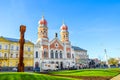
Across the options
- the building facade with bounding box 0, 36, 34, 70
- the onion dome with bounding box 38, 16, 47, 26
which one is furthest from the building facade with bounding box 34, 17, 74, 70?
the building facade with bounding box 0, 36, 34, 70

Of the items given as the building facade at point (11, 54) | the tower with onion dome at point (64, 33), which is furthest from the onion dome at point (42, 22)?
the tower with onion dome at point (64, 33)

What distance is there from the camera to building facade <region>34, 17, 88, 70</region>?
79550 millimetres

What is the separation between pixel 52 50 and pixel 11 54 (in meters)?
21.2

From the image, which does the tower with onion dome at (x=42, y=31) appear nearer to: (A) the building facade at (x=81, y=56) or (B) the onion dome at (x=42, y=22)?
(B) the onion dome at (x=42, y=22)

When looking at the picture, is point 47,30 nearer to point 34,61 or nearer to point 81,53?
Answer: point 34,61

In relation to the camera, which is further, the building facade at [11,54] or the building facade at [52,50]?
the building facade at [52,50]

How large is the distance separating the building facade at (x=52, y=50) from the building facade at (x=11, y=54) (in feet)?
8.88

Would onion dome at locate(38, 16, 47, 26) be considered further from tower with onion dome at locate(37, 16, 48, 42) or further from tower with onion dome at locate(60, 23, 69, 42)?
tower with onion dome at locate(60, 23, 69, 42)

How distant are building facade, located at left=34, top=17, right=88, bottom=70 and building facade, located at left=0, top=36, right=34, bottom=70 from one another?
2706mm

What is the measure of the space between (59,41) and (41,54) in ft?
47.8

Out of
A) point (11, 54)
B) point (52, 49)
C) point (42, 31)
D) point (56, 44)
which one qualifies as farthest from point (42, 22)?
point (11, 54)

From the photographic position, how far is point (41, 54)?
80125 mm

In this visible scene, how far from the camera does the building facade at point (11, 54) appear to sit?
6938cm

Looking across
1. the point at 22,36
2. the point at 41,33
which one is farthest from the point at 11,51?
the point at 22,36
